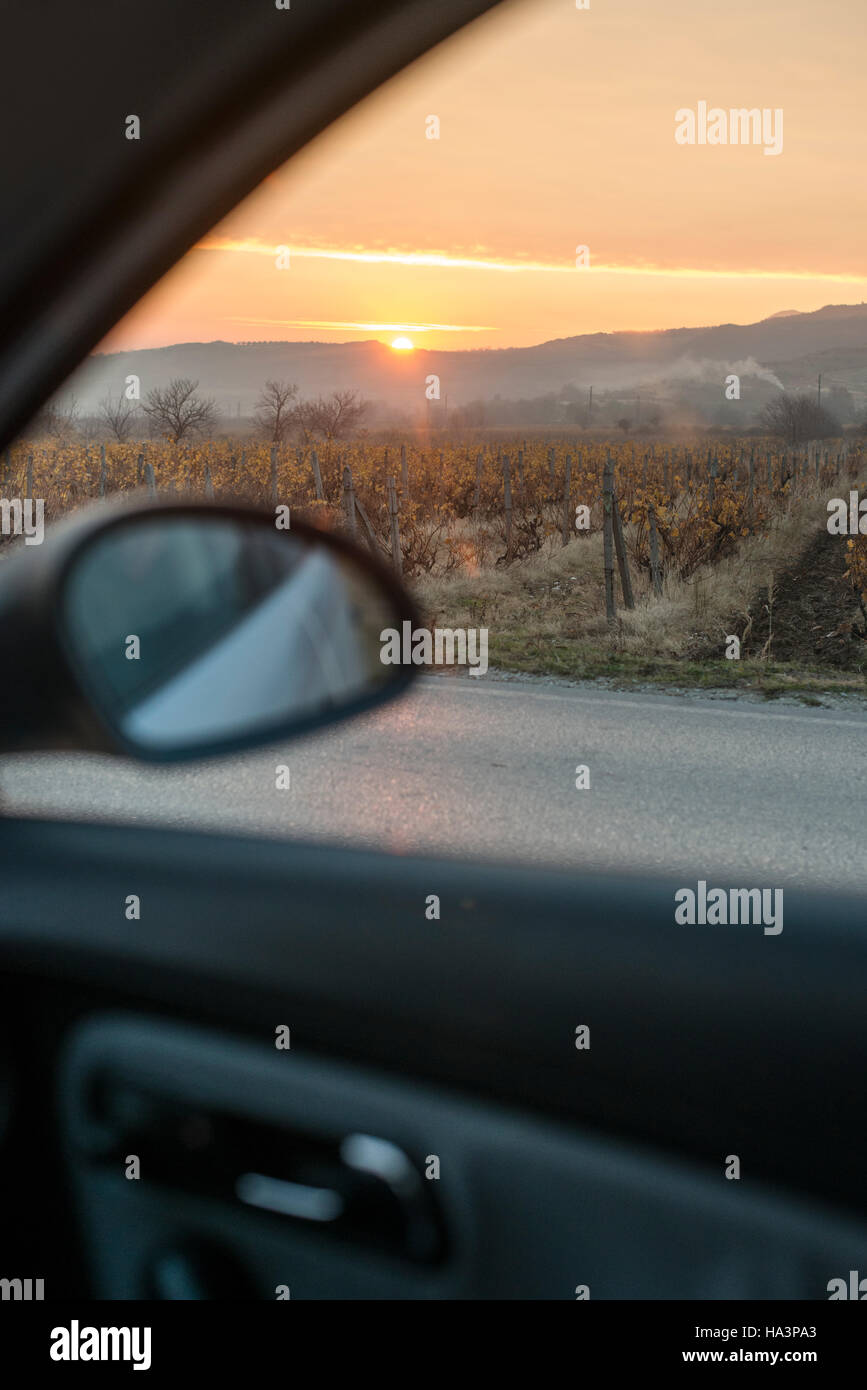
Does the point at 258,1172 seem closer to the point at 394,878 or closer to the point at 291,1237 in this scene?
the point at 291,1237

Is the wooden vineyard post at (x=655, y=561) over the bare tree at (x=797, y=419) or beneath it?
beneath

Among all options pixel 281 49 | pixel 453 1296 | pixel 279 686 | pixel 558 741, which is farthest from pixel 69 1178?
pixel 558 741

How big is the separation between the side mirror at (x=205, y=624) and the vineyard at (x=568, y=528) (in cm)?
488

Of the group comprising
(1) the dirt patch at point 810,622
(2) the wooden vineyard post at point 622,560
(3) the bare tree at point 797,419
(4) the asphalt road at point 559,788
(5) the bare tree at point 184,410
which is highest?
(3) the bare tree at point 797,419

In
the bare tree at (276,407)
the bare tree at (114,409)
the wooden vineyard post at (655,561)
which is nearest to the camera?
the bare tree at (114,409)

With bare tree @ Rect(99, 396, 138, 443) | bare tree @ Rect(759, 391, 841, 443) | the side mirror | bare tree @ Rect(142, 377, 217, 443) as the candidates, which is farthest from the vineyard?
the side mirror

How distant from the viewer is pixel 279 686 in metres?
1.24

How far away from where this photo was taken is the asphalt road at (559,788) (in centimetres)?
491

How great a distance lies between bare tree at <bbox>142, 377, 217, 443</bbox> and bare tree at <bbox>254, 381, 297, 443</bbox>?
13.6 feet

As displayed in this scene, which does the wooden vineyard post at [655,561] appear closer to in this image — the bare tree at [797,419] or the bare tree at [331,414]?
the bare tree at [797,419]

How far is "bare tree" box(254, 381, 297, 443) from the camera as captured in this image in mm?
23438

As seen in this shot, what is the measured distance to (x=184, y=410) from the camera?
17.7 meters

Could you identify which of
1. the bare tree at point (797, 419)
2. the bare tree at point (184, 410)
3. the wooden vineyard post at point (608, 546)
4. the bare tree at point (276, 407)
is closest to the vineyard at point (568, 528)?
the wooden vineyard post at point (608, 546)

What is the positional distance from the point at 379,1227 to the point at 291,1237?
0.32ft
